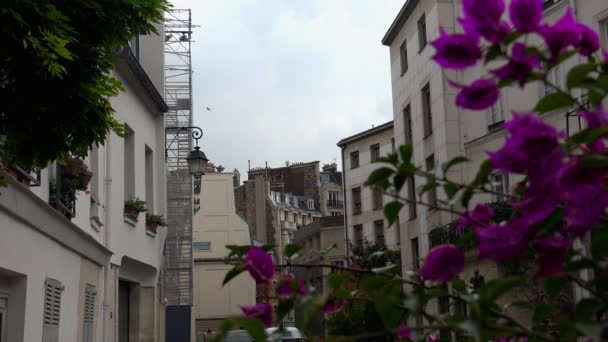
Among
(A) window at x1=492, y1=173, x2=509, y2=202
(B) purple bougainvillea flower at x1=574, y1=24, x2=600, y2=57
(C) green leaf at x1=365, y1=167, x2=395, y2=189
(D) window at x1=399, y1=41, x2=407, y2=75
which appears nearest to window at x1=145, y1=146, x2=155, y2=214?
(A) window at x1=492, y1=173, x2=509, y2=202

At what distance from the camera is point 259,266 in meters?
2.40

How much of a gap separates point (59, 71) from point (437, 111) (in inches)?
920

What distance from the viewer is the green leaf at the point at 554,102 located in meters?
1.94

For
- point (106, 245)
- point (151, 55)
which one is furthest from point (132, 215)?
point (151, 55)

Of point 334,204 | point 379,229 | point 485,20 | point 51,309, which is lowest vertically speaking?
point 51,309

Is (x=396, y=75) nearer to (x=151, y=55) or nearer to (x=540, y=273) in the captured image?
(x=151, y=55)

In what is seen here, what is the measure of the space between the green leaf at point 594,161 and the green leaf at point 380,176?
621 millimetres

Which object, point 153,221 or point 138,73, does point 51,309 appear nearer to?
point 138,73

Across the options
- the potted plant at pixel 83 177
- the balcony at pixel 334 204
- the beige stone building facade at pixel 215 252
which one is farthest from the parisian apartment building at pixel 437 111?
the balcony at pixel 334 204

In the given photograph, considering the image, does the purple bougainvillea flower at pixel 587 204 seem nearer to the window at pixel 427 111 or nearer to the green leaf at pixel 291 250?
the green leaf at pixel 291 250

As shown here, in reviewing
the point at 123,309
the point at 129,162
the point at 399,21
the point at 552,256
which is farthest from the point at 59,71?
the point at 399,21

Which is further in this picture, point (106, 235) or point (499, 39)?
point (106, 235)

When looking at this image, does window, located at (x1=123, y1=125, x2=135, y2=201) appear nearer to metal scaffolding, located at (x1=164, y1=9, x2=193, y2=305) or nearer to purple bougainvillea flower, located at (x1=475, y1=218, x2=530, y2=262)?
metal scaffolding, located at (x1=164, y1=9, x2=193, y2=305)

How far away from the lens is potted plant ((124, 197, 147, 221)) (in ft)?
58.7
